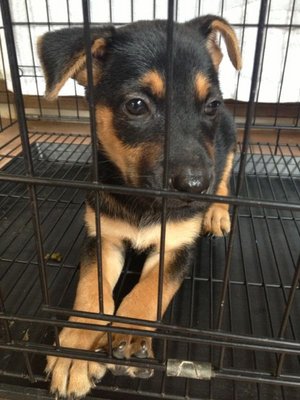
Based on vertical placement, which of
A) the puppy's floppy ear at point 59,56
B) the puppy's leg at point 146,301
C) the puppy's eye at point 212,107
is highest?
the puppy's floppy ear at point 59,56

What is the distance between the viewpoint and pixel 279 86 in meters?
3.06

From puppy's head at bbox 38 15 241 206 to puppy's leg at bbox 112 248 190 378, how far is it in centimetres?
37

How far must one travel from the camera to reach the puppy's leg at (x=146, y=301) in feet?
3.47

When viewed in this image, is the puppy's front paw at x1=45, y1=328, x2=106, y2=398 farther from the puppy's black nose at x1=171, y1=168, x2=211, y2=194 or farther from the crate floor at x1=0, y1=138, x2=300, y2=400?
the puppy's black nose at x1=171, y1=168, x2=211, y2=194

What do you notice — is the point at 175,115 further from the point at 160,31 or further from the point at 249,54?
the point at 249,54

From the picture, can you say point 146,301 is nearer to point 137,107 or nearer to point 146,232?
point 146,232

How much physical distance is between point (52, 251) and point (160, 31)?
1.04m

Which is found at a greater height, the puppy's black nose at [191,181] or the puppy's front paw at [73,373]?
the puppy's black nose at [191,181]

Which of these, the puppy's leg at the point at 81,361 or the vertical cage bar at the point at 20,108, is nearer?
the vertical cage bar at the point at 20,108

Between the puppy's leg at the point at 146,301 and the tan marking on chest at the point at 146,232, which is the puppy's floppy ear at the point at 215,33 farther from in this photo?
the puppy's leg at the point at 146,301

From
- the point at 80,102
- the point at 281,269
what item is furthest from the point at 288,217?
the point at 80,102

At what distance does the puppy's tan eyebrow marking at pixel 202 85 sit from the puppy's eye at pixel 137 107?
0.18 metres

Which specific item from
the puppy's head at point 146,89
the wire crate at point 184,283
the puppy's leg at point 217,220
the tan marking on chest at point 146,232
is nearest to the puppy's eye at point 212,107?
the puppy's head at point 146,89

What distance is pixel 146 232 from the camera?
1.44 metres
